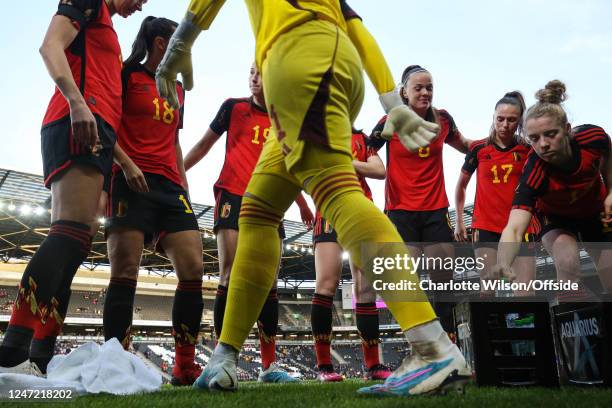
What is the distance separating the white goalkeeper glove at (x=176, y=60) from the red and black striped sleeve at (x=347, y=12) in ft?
1.94

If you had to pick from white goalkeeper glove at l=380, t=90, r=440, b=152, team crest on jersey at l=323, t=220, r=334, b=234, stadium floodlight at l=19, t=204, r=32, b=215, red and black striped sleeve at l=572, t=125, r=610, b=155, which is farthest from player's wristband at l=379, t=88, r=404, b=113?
stadium floodlight at l=19, t=204, r=32, b=215

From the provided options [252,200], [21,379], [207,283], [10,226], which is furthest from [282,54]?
[207,283]

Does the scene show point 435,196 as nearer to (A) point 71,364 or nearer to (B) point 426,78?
(B) point 426,78

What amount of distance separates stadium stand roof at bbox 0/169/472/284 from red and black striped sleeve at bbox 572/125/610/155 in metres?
20.5

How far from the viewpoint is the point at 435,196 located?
4.21m

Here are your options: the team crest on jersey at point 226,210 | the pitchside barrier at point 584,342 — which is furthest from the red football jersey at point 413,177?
the pitchside barrier at point 584,342

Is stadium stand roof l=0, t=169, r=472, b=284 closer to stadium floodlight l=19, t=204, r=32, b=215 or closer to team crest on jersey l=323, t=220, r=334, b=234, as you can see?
stadium floodlight l=19, t=204, r=32, b=215

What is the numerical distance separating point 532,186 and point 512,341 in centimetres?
91

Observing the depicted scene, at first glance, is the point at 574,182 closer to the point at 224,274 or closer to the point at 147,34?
the point at 224,274

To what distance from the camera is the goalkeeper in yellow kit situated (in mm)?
1552

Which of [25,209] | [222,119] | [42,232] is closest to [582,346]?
[222,119]

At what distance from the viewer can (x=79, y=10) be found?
2.38 meters

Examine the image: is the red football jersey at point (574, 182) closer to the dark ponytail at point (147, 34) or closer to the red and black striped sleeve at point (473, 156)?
the red and black striped sleeve at point (473, 156)

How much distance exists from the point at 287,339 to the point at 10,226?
2364 centimetres
